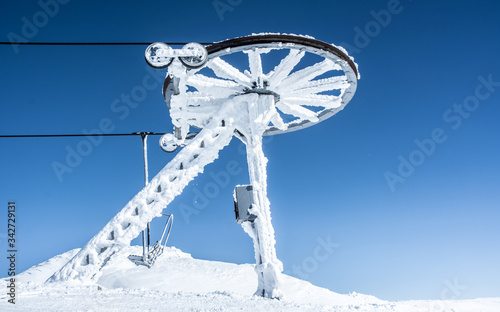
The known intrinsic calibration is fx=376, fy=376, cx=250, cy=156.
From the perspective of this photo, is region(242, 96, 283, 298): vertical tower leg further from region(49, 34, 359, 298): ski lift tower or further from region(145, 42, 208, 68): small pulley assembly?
region(145, 42, 208, 68): small pulley assembly

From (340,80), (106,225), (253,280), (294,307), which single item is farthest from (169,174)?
(253,280)

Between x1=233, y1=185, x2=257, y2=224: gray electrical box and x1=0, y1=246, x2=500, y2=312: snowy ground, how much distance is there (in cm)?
174

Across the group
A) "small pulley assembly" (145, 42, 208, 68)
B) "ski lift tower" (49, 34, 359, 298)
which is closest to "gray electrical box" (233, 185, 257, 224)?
"ski lift tower" (49, 34, 359, 298)

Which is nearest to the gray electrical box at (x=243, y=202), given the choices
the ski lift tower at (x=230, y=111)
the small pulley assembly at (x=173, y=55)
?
the ski lift tower at (x=230, y=111)

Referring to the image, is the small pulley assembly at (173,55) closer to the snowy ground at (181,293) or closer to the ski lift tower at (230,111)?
the ski lift tower at (230,111)

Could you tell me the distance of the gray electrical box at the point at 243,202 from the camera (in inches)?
356

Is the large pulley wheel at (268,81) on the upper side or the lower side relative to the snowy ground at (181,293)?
upper

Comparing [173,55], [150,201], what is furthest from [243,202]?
[173,55]

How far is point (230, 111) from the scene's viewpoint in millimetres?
10148

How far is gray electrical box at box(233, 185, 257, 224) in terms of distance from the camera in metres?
9.05

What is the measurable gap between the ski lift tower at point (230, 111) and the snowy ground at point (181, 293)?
951mm

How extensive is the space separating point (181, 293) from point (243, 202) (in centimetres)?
275

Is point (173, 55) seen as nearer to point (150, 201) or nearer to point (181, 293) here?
point (150, 201)

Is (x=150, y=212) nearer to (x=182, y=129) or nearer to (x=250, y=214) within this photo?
(x=250, y=214)
